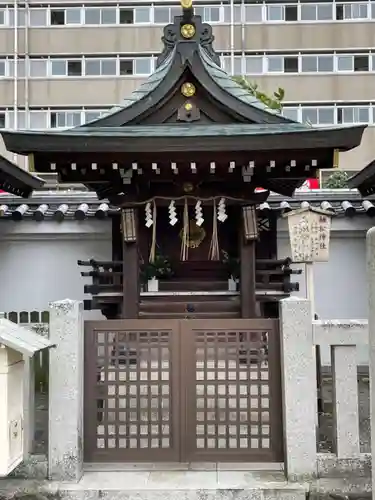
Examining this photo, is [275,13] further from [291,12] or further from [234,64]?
[234,64]

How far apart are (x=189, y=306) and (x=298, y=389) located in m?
4.68

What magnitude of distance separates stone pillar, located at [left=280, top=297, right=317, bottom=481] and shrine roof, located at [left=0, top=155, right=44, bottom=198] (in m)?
6.01

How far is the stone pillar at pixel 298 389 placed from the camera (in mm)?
4961

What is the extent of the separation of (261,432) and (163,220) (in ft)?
18.3

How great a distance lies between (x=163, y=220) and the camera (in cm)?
1024

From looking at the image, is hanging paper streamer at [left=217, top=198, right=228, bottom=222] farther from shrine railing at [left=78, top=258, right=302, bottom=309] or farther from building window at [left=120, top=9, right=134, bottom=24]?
building window at [left=120, top=9, right=134, bottom=24]

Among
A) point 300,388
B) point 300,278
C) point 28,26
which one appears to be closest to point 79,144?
point 300,388

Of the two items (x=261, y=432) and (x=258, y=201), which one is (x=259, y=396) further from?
(x=258, y=201)

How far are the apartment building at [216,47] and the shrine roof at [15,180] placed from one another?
17735mm

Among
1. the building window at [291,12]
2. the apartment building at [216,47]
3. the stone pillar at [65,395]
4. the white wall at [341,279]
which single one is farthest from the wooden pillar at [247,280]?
the building window at [291,12]

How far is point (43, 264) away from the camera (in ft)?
39.1

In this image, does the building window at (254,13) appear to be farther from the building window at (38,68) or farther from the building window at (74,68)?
the building window at (38,68)

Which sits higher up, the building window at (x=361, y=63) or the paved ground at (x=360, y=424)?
the building window at (x=361, y=63)

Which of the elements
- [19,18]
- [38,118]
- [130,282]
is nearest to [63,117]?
[38,118]
